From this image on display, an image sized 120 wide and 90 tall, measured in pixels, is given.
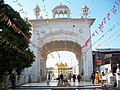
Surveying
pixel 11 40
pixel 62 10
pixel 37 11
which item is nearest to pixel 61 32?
pixel 62 10

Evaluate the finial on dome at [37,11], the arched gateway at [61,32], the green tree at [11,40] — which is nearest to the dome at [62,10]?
the arched gateway at [61,32]

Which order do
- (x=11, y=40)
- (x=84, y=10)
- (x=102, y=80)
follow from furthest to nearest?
(x=84, y=10)
(x=102, y=80)
(x=11, y=40)

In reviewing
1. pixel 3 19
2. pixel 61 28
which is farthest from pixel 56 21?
pixel 3 19

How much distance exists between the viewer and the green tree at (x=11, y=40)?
51.1ft

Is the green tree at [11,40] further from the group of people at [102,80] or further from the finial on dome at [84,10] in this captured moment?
the finial on dome at [84,10]

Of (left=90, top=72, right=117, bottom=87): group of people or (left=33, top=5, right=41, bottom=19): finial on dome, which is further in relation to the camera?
(left=33, top=5, right=41, bottom=19): finial on dome

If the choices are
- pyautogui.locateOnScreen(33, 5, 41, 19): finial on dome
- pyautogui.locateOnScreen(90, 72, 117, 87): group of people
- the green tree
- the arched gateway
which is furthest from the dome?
the green tree

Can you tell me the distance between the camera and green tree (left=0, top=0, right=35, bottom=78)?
51.1 ft

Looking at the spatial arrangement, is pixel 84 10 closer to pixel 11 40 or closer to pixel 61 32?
pixel 61 32

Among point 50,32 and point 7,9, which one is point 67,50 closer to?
point 50,32

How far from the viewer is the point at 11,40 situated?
1611cm

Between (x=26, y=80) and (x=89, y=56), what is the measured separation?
8356 millimetres

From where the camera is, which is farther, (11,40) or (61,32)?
(61,32)

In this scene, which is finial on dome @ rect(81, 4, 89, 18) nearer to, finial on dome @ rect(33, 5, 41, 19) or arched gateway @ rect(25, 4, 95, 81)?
arched gateway @ rect(25, 4, 95, 81)
